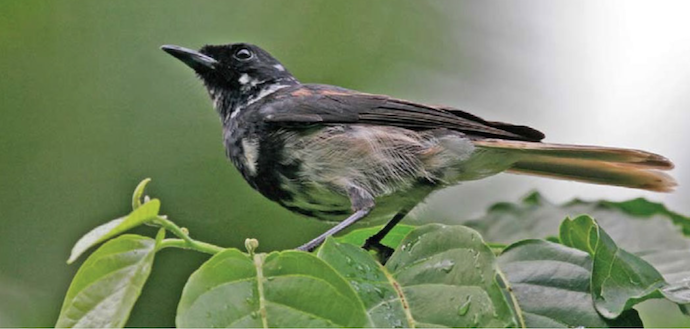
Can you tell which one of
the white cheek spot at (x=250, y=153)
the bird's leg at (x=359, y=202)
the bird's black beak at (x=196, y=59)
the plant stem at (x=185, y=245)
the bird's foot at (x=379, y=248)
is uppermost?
the bird's black beak at (x=196, y=59)

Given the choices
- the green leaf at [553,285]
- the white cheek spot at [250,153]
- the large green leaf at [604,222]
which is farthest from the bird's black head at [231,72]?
the green leaf at [553,285]

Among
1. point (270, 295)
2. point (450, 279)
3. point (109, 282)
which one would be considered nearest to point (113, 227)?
point (109, 282)

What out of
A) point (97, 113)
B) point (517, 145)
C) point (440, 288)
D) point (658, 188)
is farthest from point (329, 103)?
point (97, 113)

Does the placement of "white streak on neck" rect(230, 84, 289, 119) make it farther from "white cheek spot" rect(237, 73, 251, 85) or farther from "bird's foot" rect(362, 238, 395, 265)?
"bird's foot" rect(362, 238, 395, 265)

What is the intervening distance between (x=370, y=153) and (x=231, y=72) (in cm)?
78

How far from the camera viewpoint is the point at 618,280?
2.06 metres

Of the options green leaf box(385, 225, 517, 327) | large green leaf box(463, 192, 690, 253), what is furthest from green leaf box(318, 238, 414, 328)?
large green leaf box(463, 192, 690, 253)

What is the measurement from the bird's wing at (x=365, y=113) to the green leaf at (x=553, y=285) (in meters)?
1.30

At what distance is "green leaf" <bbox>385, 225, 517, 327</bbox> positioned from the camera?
6.21 ft

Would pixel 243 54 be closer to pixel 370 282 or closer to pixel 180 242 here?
pixel 180 242

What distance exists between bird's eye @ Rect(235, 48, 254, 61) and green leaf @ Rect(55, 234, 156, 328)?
2.14m

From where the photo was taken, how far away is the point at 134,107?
606cm

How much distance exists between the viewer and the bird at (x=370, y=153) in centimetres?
340

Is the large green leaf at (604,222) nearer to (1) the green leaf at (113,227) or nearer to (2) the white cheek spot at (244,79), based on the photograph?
(2) the white cheek spot at (244,79)
